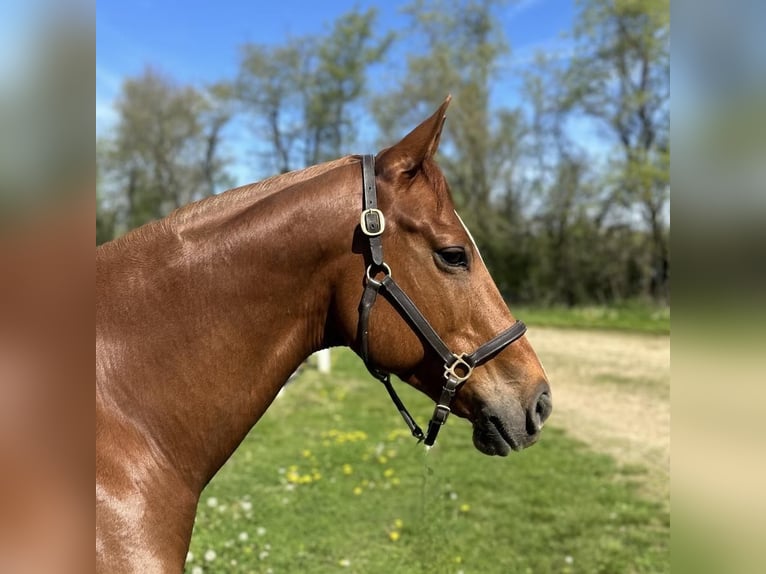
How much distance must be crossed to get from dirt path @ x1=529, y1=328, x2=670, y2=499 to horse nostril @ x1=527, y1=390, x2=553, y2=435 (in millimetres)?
4394

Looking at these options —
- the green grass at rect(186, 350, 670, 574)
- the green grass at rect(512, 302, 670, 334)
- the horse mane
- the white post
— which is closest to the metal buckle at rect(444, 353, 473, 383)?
the horse mane

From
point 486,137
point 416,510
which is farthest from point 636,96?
point 416,510

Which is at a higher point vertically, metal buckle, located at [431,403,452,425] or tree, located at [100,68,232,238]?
tree, located at [100,68,232,238]

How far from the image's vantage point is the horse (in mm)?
1655

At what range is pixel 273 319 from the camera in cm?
181

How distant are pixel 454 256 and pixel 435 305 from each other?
179 mm

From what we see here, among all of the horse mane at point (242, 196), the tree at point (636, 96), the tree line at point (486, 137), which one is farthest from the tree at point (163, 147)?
the horse mane at point (242, 196)

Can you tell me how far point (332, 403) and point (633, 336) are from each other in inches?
375

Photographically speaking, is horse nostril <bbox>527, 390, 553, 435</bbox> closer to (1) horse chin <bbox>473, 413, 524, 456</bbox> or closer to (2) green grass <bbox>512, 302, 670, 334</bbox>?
(1) horse chin <bbox>473, 413, 524, 456</bbox>

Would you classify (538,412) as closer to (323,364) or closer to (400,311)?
(400,311)

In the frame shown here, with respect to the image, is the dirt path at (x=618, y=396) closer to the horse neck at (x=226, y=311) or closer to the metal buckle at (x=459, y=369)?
the metal buckle at (x=459, y=369)

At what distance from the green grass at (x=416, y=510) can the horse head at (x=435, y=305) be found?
56.0 inches
